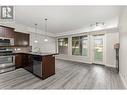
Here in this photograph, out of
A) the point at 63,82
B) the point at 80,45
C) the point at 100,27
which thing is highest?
the point at 100,27

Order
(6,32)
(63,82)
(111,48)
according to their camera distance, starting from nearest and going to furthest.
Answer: (63,82), (6,32), (111,48)

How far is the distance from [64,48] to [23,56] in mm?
4345

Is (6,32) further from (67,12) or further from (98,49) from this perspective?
(98,49)

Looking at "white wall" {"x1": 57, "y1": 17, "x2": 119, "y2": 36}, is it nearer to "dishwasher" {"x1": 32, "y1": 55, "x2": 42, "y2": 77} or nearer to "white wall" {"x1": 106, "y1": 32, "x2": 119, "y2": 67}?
"white wall" {"x1": 106, "y1": 32, "x2": 119, "y2": 67}

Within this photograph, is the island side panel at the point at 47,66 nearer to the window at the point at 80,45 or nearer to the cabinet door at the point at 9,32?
the cabinet door at the point at 9,32

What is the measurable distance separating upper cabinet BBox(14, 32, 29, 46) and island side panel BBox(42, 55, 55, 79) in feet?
8.61

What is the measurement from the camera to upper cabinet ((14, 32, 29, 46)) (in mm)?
5217

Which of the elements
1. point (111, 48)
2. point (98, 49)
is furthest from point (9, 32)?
point (111, 48)

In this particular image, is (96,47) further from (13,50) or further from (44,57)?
(13,50)

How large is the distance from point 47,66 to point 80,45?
4500 mm

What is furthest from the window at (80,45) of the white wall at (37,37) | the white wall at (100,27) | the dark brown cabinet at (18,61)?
the dark brown cabinet at (18,61)

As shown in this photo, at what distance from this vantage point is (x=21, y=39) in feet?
18.3

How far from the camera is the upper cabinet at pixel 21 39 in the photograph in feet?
17.1
